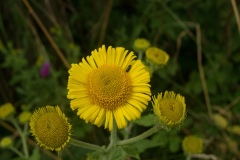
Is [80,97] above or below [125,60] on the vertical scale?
below

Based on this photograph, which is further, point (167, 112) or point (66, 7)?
point (66, 7)

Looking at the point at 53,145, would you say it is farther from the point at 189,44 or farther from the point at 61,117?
the point at 189,44

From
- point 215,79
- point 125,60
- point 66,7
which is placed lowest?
point 215,79

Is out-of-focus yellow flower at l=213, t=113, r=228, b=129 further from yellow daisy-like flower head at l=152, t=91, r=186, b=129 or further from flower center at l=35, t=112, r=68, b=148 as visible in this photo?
flower center at l=35, t=112, r=68, b=148

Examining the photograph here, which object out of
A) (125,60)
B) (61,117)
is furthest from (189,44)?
(61,117)

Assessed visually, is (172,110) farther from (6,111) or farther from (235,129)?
(235,129)

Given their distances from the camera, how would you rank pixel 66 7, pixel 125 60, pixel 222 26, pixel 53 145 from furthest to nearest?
1. pixel 66 7
2. pixel 222 26
3. pixel 125 60
4. pixel 53 145

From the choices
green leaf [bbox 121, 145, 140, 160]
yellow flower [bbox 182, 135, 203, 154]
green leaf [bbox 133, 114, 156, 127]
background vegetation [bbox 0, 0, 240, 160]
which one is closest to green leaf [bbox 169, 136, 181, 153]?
background vegetation [bbox 0, 0, 240, 160]

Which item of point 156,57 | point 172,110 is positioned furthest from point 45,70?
point 172,110

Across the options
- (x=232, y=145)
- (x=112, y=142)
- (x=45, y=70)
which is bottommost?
(x=232, y=145)
